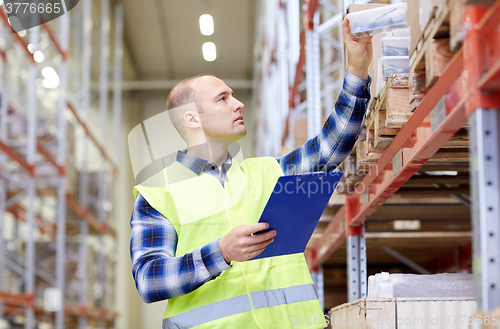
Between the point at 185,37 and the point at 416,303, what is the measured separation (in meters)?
15.6

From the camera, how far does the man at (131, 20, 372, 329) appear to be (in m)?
2.30

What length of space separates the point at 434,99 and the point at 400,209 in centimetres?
276

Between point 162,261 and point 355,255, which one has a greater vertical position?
point 355,255

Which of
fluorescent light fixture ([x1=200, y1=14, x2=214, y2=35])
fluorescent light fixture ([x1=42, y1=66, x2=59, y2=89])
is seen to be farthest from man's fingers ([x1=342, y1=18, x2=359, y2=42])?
fluorescent light fixture ([x1=42, y1=66, x2=59, y2=89])

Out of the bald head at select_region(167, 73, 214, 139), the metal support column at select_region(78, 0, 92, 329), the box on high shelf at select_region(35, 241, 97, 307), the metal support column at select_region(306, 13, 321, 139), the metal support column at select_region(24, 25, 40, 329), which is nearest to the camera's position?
the bald head at select_region(167, 73, 214, 139)

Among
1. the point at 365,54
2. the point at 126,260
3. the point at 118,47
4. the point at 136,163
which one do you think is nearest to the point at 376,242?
the point at 365,54

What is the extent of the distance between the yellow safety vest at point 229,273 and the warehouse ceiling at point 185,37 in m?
13.8

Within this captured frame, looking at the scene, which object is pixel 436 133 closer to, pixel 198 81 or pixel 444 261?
pixel 198 81

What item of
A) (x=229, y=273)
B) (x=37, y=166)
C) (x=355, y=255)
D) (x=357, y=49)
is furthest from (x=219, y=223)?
(x=37, y=166)

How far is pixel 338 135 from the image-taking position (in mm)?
2824

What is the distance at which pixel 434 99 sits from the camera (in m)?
2.25

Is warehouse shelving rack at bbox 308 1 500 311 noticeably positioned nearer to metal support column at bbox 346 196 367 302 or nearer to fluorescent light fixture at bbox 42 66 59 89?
metal support column at bbox 346 196 367 302

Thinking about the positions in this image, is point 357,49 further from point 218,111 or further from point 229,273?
point 229,273

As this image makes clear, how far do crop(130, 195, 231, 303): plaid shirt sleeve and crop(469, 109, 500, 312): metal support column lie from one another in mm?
946
